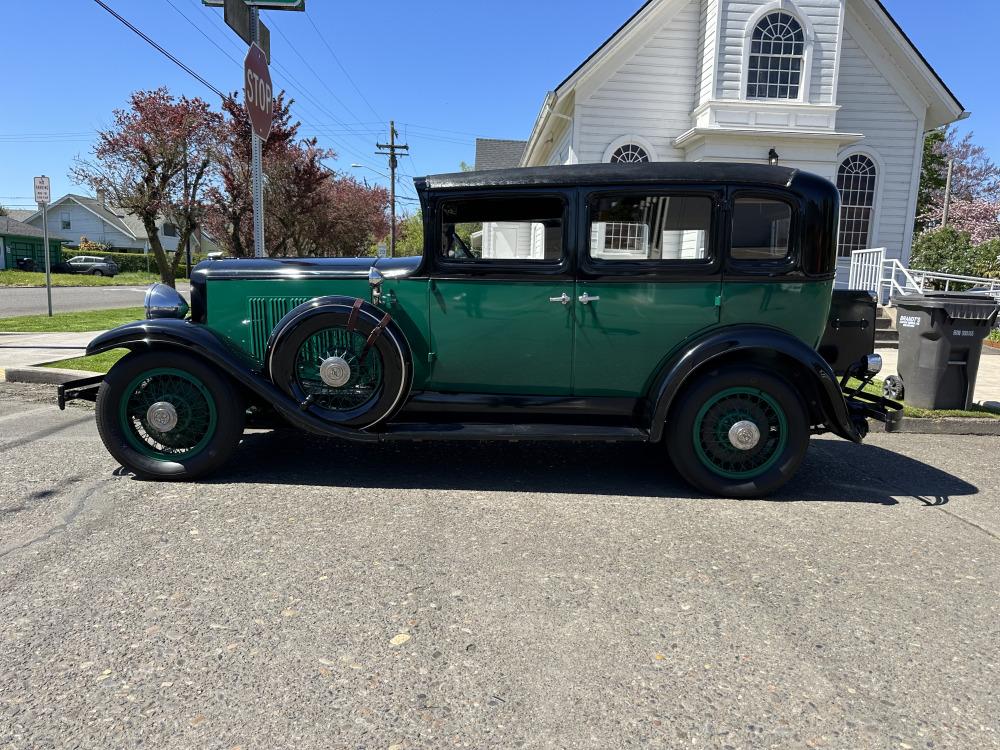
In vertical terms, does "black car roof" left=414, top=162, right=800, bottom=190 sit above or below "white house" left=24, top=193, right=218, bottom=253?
below

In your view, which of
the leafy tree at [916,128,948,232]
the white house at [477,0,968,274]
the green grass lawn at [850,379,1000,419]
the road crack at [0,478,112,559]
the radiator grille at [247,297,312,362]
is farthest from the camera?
the leafy tree at [916,128,948,232]

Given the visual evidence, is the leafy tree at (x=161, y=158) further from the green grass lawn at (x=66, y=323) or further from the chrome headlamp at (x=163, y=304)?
the chrome headlamp at (x=163, y=304)

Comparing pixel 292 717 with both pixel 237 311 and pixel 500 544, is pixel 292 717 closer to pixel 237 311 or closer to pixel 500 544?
pixel 500 544

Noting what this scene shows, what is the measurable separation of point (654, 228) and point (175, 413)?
334cm

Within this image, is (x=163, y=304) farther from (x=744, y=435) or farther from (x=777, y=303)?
(x=777, y=303)

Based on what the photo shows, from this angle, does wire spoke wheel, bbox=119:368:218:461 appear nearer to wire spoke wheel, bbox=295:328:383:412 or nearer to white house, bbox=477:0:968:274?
wire spoke wheel, bbox=295:328:383:412

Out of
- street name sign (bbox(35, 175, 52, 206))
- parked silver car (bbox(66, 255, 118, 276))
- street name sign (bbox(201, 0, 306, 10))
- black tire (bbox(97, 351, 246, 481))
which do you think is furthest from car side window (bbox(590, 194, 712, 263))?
parked silver car (bbox(66, 255, 118, 276))

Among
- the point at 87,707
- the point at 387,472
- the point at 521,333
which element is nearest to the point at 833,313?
the point at 521,333

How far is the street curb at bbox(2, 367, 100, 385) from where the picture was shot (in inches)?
292

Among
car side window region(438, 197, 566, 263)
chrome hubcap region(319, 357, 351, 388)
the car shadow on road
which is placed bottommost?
the car shadow on road

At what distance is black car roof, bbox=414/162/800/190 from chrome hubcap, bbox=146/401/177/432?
2.19m

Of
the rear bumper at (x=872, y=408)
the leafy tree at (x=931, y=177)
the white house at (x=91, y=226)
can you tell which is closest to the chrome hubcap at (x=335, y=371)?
the rear bumper at (x=872, y=408)

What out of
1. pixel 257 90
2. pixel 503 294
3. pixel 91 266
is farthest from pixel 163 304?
pixel 91 266

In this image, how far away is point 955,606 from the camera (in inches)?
114
